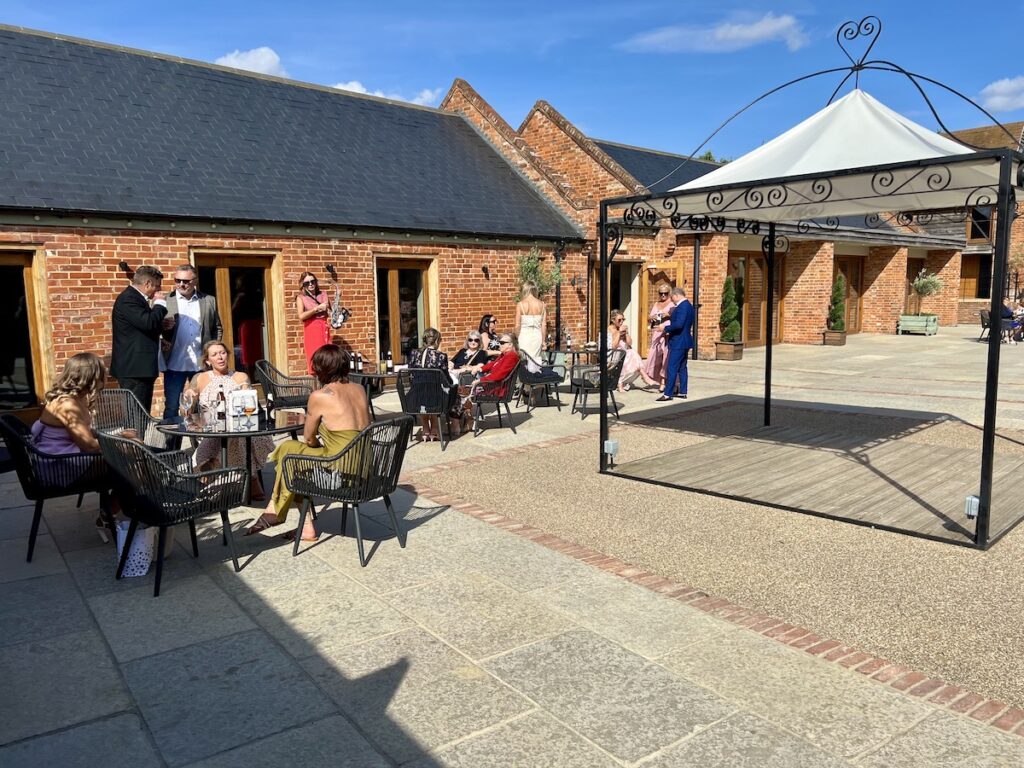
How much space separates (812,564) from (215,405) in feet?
13.3

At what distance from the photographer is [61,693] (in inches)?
124

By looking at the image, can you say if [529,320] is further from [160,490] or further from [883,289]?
[883,289]

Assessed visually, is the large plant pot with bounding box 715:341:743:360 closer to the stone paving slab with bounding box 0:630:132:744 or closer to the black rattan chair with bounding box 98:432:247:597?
the black rattan chair with bounding box 98:432:247:597

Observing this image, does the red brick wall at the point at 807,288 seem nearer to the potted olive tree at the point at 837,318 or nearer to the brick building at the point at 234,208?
the potted olive tree at the point at 837,318

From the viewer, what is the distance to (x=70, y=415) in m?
4.72

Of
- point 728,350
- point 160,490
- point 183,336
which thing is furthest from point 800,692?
point 728,350

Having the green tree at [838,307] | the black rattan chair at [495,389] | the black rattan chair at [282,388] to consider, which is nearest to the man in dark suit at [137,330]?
the black rattan chair at [282,388]

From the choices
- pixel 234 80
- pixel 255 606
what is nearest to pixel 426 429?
pixel 255 606

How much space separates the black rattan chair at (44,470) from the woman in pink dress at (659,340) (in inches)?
331

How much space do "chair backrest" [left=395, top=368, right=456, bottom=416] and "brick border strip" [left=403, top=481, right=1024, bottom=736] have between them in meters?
2.48

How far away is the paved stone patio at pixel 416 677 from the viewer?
2.73 meters

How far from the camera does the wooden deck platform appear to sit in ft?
17.7

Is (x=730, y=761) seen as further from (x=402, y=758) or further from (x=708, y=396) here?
(x=708, y=396)

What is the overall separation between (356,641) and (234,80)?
40.3 ft
